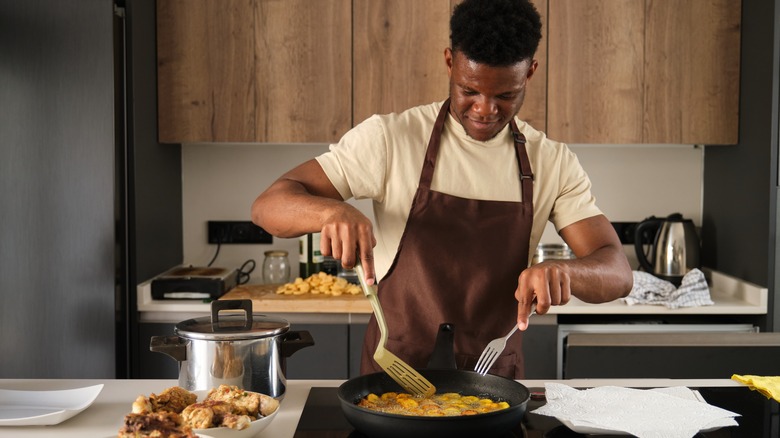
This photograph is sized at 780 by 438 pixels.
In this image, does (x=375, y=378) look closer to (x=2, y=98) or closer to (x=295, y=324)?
(x=295, y=324)

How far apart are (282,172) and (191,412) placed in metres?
2.26

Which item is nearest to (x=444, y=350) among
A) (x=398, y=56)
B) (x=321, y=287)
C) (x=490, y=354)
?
(x=490, y=354)

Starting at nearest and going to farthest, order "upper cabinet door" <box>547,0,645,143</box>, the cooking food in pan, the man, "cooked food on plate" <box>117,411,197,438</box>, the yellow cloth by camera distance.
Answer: "cooked food on plate" <box>117,411,197,438</box> → the cooking food in pan → the yellow cloth → the man → "upper cabinet door" <box>547,0,645,143</box>

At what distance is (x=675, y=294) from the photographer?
2.89 metres

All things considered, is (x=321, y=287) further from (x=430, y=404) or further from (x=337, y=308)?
(x=430, y=404)

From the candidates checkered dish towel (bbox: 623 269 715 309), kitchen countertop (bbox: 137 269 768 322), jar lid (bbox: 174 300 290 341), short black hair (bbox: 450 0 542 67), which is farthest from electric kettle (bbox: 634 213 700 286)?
jar lid (bbox: 174 300 290 341)

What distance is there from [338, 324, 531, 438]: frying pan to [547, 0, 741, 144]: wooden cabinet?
1804mm

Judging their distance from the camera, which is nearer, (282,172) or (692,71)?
(692,71)

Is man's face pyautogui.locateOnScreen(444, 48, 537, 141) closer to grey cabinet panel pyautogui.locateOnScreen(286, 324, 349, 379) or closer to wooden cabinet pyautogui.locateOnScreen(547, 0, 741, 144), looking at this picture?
grey cabinet panel pyautogui.locateOnScreen(286, 324, 349, 379)

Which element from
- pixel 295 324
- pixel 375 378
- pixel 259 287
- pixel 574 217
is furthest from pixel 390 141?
pixel 259 287

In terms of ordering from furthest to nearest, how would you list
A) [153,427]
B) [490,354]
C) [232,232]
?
[232,232] → [490,354] → [153,427]

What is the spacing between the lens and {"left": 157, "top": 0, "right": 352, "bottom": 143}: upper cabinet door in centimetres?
305

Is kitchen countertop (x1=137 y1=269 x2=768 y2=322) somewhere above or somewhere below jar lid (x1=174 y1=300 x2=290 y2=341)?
below

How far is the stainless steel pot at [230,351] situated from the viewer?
1422 mm
